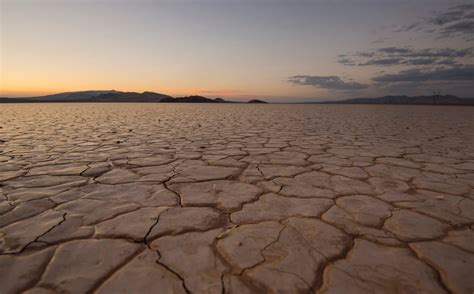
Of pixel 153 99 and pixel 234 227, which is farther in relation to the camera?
pixel 153 99

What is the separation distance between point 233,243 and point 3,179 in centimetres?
192

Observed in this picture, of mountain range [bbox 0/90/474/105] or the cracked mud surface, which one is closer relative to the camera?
the cracked mud surface

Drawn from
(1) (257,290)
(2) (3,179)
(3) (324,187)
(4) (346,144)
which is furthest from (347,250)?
(4) (346,144)

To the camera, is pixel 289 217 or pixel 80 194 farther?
pixel 80 194

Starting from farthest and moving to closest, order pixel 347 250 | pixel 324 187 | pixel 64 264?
pixel 324 187 → pixel 347 250 → pixel 64 264

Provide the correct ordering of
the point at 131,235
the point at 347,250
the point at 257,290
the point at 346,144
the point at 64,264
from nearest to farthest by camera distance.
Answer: the point at 257,290
the point at 64,264
the point at 347,250
the point at 131,235
the point at 346,144

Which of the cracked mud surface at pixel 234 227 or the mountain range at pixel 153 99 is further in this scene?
the mountain range at pixel 153 99

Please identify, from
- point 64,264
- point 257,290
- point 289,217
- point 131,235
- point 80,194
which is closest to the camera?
point 257,290

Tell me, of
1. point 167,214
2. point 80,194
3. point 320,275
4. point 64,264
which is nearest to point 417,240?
point 320,275

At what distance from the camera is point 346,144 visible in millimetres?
3773

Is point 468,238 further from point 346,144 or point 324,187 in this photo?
point 346,144

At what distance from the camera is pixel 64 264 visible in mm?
1007

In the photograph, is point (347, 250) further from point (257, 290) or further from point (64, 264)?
point (64, 264)

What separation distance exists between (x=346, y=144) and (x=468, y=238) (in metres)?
2.65
